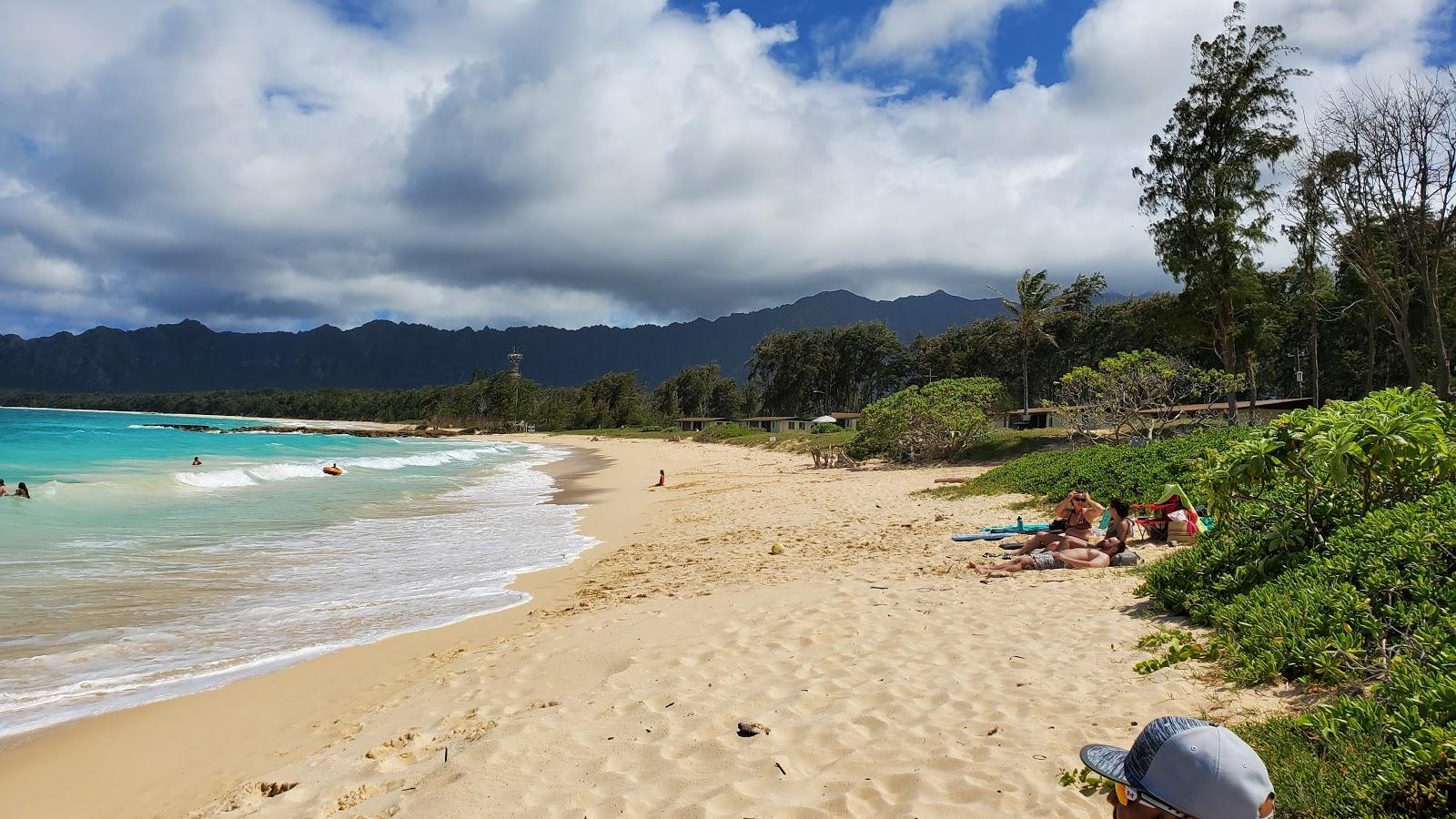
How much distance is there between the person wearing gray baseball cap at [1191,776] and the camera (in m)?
1.89

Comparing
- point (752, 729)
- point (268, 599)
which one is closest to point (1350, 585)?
point (752, 729)

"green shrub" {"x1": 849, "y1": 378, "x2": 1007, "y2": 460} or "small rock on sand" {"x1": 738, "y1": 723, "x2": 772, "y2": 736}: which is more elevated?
"green shrub" {"x1": 849, "y1": 378, "x2": 1007, "y2": 460}

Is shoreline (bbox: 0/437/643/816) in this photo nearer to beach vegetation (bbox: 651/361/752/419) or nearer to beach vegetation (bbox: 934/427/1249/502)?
beach vegetation (bbox: 934/427/1249/502)

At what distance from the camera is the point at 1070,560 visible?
26.0ft

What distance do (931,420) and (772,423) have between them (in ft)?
167

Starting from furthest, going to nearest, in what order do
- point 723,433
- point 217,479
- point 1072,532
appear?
point 723,433 < point 217,479 < point 1072,532

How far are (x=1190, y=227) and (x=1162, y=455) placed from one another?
14209 millimetres

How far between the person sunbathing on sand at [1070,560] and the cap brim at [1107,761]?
19.3 feet

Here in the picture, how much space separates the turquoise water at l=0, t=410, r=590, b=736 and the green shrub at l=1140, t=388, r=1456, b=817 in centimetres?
688

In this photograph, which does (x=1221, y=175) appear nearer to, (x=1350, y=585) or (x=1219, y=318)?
(x=1219, y=318)

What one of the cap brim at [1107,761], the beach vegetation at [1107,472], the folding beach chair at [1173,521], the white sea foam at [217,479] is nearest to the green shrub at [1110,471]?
the beach vegetation at [1107,472]

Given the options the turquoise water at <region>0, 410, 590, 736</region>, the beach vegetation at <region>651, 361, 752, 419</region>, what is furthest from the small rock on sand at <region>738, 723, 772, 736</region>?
the beach vegetation at <region>651, 361, 752, 419</region>

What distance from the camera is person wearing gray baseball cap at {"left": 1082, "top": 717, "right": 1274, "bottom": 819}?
6.19ft

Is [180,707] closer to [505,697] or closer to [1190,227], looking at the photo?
[505,697]
